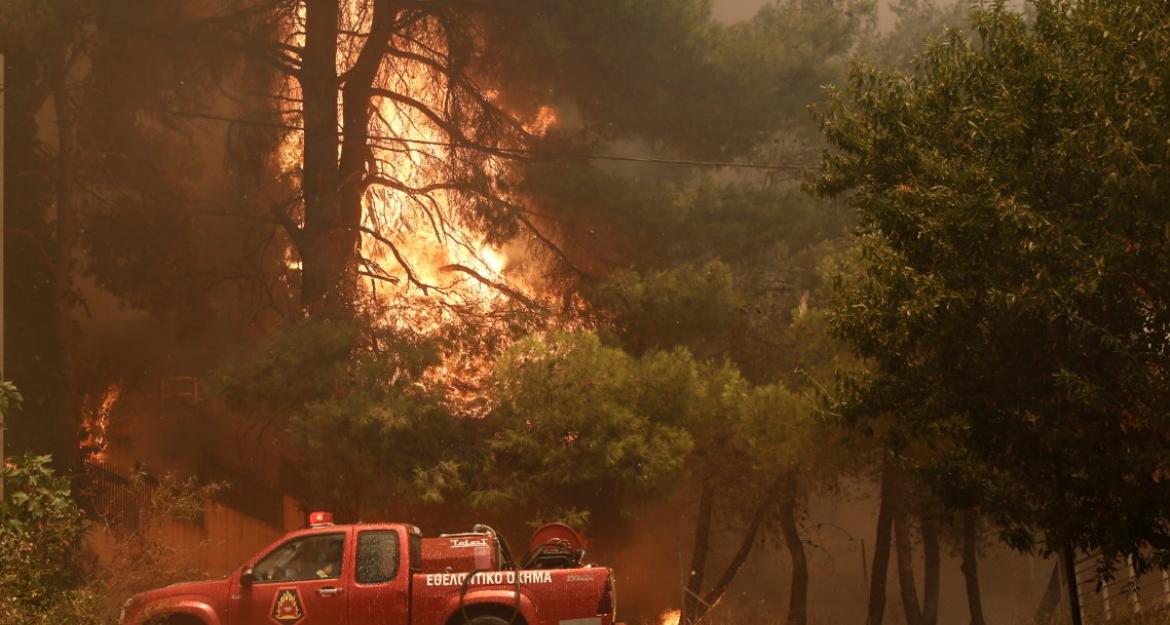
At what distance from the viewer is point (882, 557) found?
21.6m

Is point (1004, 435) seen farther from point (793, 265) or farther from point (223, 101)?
point (223, 101)

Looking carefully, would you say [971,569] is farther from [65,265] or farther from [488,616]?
[65,265]

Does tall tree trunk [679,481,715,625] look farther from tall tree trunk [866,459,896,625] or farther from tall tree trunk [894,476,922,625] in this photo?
tall tree trunk [894,476,922,625]

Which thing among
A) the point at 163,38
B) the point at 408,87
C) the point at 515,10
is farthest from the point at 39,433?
the point at 515,10

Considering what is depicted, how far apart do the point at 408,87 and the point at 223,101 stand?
14.7ft

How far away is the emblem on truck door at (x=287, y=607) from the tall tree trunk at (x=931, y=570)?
12.4m

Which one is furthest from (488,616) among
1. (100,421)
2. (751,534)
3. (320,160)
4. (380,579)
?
(100,421)

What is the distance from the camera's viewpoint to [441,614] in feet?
39.6

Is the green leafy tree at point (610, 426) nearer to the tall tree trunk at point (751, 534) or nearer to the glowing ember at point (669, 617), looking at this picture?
the tall tree trunk at point (751, 534)

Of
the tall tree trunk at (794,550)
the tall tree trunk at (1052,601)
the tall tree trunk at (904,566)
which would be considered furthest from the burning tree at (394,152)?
the tall tree trunk at (1052,601)

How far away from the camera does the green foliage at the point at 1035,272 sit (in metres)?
10.3

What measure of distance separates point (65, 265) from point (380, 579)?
15.3 m

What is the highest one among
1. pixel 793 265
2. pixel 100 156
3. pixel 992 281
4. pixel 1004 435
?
pixel 100 156

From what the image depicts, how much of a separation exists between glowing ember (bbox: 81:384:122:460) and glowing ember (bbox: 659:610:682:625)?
39.8 feet
